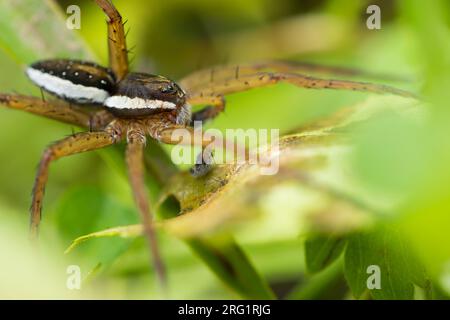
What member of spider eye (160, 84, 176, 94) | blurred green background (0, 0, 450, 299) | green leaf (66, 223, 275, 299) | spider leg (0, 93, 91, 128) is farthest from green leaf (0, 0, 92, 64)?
green leaf (66, 223, 275, 299)

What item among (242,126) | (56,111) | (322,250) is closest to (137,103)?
(56,111)

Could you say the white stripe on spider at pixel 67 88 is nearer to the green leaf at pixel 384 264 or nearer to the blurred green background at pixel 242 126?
the blurred green background at pixel 242 126

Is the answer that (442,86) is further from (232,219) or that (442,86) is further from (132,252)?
(132,252)

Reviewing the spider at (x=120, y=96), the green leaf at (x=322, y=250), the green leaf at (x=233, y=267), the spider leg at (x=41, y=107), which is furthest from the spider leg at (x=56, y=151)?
the green leaf at (x=322, y=250)

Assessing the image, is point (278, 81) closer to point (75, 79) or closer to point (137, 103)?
point (137, 103)

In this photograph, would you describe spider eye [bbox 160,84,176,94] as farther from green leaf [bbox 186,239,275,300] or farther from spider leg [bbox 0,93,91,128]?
green leaf [bbox 186,239,275,300]
